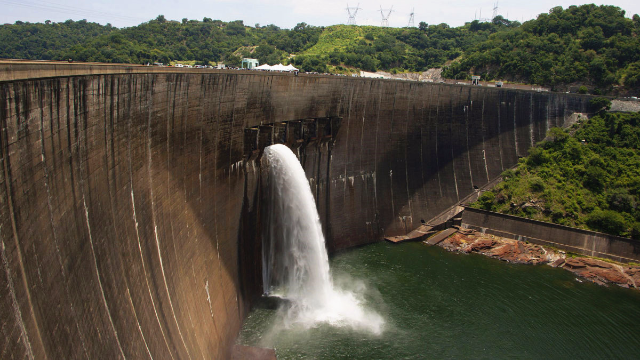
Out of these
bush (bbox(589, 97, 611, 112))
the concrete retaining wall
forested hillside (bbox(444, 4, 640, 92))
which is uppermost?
forested hillside (bbox(444, 4, 640, 92))

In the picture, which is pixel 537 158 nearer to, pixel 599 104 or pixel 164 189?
pixel 599 104

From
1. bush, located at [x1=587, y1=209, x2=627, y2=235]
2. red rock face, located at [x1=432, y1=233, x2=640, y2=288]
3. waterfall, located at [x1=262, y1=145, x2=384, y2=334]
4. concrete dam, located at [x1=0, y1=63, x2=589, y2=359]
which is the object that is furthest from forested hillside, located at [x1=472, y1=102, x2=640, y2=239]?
waterfall, located at [x1=262, y1=145, x2=384, y2=334]

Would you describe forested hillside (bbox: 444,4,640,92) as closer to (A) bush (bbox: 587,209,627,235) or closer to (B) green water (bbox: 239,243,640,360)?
(A) bush (bbox: 587,209,627,235)

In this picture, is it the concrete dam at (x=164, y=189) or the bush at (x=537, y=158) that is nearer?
the concrete dam at (x=164, y=189)

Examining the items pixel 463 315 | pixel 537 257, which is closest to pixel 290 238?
pixel 463 315

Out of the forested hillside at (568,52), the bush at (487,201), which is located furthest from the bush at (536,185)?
the forested hillside at (568,52)

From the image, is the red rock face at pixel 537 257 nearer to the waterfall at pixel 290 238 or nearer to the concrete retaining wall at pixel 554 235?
the concrete retaining wall at pixel 554 235
